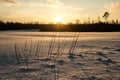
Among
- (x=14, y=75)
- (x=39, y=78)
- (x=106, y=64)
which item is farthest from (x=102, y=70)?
(x=14, y=75)

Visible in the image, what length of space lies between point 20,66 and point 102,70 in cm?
99

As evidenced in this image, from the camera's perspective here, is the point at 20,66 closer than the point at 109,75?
No

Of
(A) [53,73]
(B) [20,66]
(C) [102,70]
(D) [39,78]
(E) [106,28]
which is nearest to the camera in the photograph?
(D) [39,78]

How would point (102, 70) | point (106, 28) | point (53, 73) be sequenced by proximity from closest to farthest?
1. point (53, 73)
2. point (102, 70)
3. point (106, 28)

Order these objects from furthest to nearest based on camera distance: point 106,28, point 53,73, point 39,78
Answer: point 106,28
point 53,73
point 39,78

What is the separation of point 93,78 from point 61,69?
1.62 feet

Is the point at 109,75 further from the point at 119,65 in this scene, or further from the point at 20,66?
the point at 20,66

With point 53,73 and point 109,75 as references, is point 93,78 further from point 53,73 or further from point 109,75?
point 53,73

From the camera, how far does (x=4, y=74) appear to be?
2219mm

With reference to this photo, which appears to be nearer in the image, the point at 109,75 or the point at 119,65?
the point at 109,75

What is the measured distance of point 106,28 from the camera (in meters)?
14.8

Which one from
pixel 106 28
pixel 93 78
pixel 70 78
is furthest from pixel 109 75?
pixel 106 28

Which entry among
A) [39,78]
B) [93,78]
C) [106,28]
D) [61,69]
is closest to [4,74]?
[39,78]

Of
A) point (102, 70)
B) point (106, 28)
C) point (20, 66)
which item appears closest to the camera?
point (102, 70)
